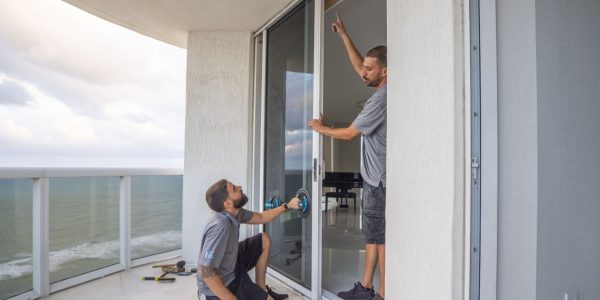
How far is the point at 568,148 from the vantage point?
136 centimetres

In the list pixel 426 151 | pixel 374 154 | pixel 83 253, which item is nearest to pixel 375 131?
pixel 374 154

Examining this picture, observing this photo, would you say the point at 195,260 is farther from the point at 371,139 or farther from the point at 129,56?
the point at 129,56

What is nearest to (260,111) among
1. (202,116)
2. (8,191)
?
(202,116)

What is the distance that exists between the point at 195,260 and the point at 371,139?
8.65ft

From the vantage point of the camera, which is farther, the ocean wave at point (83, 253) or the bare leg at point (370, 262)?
the ocean wave at point (83, 253)

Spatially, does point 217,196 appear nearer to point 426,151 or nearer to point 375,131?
point 375,131

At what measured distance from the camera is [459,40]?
1255 millimetres

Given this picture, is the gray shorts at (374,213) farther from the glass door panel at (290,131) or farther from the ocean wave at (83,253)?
the ocean wave at (83,253)

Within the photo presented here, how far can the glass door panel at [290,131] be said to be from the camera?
2715 mm

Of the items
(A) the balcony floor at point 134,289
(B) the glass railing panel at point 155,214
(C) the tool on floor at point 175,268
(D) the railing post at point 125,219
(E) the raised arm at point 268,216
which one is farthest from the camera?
(B) the glass railing panel at point 155,214

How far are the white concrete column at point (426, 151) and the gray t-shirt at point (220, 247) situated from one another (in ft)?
3.31

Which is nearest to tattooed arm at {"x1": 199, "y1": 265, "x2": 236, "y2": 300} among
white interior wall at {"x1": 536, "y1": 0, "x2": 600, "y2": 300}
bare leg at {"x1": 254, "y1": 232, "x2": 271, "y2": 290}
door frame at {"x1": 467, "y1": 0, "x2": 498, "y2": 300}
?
bare leg at {"x1": 254, "y1": 232, "x2": 271, "y2": 290}

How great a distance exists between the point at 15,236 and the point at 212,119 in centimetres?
199

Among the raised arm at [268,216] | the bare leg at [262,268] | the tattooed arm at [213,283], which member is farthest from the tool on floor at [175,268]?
the tattooed arm at [213,283]
